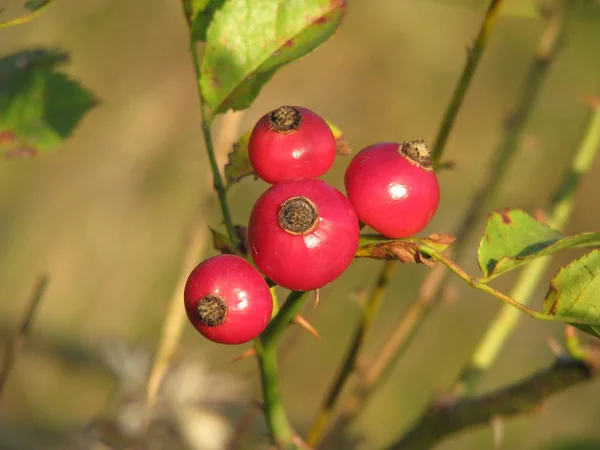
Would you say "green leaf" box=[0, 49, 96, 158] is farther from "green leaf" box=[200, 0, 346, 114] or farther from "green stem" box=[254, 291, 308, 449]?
"green stem" box=[254, 291, 308, 449]

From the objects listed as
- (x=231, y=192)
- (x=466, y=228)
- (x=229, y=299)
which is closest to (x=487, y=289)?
(x=229, y=299)

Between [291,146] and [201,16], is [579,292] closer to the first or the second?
[291,146]

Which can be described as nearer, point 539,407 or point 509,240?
point 509,240

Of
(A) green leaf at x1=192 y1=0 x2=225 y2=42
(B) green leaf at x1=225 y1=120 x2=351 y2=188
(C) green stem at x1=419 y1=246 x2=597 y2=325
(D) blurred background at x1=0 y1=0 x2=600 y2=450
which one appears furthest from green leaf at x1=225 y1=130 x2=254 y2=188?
(D) blurred background at x1=0 y1=0 x2=600 y2=450

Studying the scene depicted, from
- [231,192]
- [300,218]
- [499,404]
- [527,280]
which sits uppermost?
[300,218]

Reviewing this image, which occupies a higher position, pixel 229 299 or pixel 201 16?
pixel 201 16

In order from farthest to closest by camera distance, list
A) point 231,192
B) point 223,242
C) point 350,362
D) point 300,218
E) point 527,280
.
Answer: point 231,192, point 527,280, point 350,362, point 223,242, point 300,218

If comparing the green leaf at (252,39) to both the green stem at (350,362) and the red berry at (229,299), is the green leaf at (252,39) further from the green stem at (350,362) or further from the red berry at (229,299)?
the green stem at (350,362)

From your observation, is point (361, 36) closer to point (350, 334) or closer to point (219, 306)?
point (350, 334)
